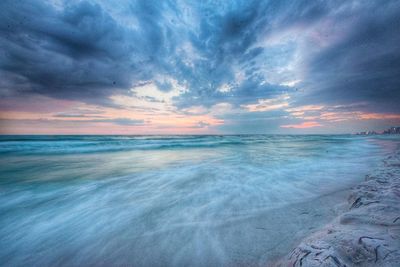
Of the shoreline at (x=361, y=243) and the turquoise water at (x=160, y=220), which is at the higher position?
the shoreline at (x=361, y=243)

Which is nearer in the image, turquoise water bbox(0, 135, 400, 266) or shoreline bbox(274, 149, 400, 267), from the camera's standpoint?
shoreline bbox(274, 149, 400, 267)

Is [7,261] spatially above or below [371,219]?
below

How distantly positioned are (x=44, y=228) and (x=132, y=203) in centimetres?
138

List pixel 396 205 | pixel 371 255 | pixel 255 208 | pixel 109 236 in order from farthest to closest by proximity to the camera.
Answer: pixel 255 208 → pixel 109 236 → pixel 396 205 → pixel 371 255

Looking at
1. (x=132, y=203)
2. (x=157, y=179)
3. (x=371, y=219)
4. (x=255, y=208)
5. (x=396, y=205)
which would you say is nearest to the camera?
(x=371, y=219)

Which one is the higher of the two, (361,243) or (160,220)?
(361,243)

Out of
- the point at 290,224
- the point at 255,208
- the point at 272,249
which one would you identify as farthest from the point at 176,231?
the point at 290,224

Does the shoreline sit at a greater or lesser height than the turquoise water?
greater

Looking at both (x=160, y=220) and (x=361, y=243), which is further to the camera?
(x=160, y=220)

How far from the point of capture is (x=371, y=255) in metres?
1.20

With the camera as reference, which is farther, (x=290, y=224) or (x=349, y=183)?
(x=349, y=183)

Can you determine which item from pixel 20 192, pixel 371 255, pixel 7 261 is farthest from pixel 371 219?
pixel 20 192

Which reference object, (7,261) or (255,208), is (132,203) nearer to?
(7,261)

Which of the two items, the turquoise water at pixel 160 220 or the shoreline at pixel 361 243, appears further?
the turquoise water at pixel 160 220
